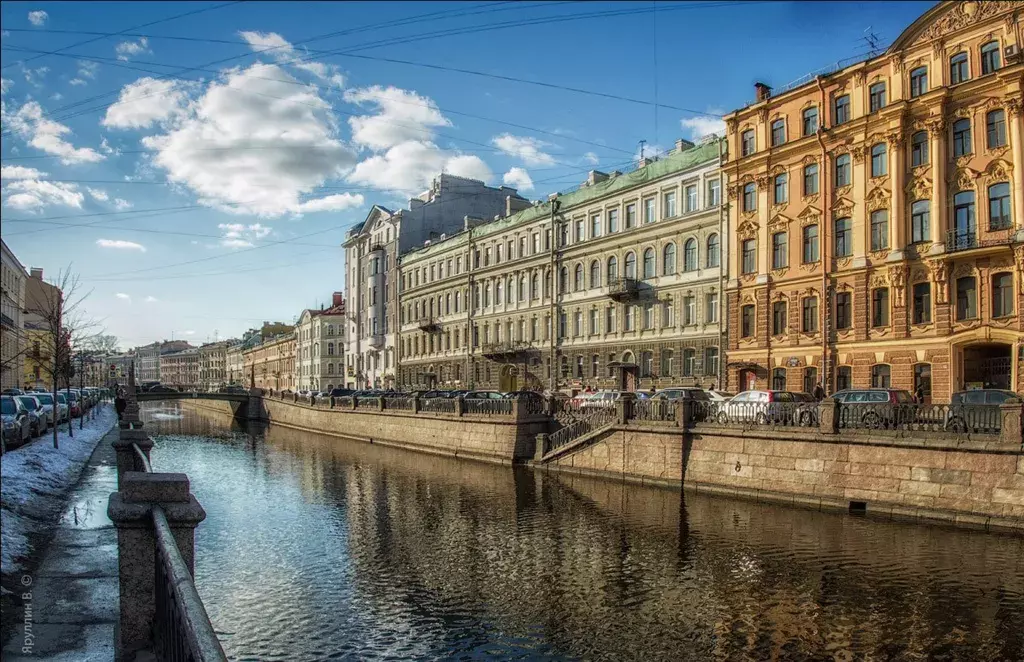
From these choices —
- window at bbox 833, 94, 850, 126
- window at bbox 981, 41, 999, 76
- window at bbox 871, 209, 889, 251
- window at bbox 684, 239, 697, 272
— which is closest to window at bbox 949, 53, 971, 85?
window at bbox 981, 41, 999, 76

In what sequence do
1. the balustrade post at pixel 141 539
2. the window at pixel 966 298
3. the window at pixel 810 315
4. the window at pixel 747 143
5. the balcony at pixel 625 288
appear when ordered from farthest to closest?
the balcony at pixel 625 288
the window at pixel 747 143
the window at pixel 810 315
the window at pixel 966 298
the balustrade post at pixel 141 539

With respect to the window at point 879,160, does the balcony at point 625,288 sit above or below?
below

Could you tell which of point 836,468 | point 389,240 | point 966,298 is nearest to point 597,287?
point 966,298

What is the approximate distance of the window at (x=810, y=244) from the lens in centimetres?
3666

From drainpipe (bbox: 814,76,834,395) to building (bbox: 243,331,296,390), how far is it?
8814cm

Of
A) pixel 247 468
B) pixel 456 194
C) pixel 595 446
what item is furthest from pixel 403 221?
pixel 595 446

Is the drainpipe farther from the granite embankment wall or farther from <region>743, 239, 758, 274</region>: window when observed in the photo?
the granite embankment wall

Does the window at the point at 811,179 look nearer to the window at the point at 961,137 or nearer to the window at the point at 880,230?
the window at the point at 880,230

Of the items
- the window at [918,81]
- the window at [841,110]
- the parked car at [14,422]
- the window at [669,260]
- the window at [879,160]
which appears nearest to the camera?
the parked car at [14,422]

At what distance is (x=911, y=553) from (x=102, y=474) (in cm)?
2236

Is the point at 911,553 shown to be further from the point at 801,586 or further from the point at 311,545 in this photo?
the point at 311,545

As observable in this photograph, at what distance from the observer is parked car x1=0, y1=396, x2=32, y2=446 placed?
23891 millimetres

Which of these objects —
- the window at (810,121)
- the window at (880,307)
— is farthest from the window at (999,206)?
the window at (810,121)

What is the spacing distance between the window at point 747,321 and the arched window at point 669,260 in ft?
18.5
